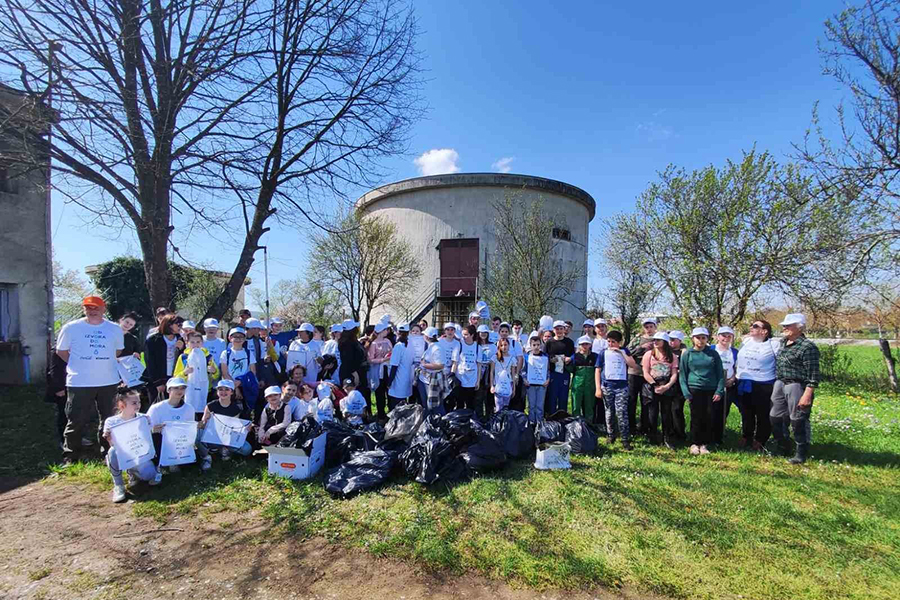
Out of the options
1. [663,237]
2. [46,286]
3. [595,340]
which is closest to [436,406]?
[595,340]

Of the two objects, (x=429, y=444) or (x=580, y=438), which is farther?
(x=580, y=438)

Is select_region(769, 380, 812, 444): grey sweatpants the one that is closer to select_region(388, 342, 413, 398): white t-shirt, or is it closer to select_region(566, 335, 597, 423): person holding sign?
select_region(566, 335, 597, 423): person holding sign

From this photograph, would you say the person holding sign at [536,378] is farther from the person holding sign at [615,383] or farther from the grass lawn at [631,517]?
the grass lawn at [631,517]

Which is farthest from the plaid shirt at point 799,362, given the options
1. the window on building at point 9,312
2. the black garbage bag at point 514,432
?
the window on building at point 9,312

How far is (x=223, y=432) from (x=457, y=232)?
52.5ft

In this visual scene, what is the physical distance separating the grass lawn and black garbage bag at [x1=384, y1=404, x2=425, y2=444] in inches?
25.8

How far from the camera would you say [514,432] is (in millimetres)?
5340

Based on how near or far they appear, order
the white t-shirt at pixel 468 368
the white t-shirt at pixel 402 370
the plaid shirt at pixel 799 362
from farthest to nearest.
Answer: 1. the white t-shirt at pixel 402 370
2. the white t-shirt at pixel 468 368
3. the plaid shirt at pixel 799 362

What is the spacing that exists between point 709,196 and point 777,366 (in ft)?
23.4

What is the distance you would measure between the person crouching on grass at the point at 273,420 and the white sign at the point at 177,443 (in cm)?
82

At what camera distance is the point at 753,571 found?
3070mm

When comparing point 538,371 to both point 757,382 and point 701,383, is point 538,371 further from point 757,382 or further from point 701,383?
point 757,382

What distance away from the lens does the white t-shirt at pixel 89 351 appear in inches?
201

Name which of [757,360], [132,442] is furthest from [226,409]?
[757,360]
